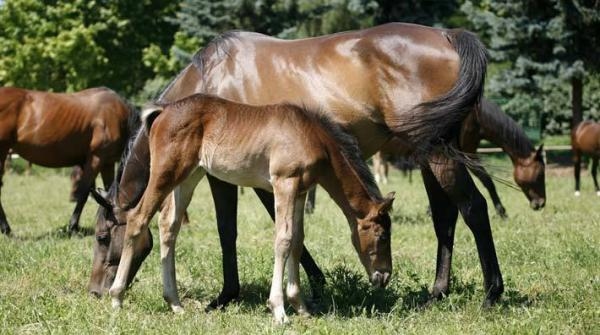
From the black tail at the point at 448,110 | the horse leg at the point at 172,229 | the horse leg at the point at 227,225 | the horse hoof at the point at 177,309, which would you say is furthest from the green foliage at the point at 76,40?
the black tail at the point at 448,110

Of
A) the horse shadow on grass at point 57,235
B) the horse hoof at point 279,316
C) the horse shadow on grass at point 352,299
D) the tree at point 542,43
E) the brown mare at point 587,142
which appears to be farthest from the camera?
the tree at point 542,43

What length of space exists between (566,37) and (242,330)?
2003 cm

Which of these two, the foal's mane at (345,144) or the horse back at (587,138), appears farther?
the horse back at (587,138)

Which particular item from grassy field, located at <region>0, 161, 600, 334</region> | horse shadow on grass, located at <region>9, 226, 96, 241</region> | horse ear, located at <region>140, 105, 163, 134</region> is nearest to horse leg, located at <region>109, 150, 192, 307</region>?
grassy field, located at <region>0, 161, 600, 334</region>

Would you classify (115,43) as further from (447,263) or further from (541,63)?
(447,263)

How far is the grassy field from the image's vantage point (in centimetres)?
442

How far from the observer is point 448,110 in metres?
5.01

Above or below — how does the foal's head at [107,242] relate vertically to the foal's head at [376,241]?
below

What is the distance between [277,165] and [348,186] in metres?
0.53

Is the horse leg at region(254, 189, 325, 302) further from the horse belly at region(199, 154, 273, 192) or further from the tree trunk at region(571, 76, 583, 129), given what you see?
the tree trunk at region(571, 76, 583, 129)

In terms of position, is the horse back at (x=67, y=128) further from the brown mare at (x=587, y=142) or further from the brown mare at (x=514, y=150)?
the brown mare at (x=587, y=142)

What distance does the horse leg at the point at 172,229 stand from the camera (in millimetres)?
5094

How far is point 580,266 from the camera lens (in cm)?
632

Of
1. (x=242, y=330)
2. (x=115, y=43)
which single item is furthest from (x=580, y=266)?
(x=115, y=43)
